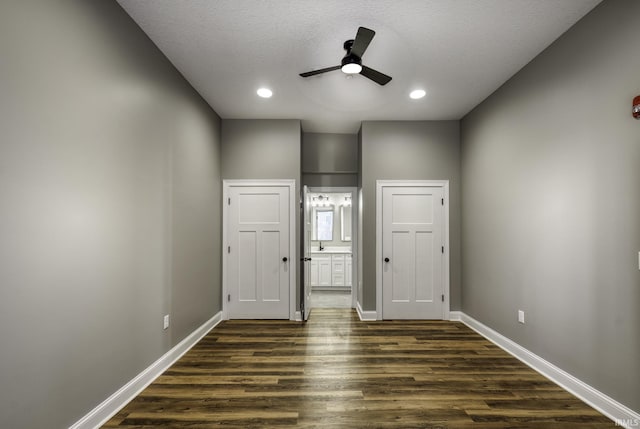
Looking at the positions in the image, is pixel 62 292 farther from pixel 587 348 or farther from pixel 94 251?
pixel 587 348

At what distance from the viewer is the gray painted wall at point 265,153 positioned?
4.35 metres

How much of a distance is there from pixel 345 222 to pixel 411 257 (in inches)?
124

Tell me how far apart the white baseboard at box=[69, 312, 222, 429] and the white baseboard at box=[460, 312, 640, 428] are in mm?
3298

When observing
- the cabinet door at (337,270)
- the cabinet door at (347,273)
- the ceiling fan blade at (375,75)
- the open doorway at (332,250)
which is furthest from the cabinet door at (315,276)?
the ceiling fan blade at (375,75)

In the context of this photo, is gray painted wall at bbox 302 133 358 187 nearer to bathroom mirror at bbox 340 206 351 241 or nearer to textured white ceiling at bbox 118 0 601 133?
textured white ceiling at bbox 118 0 601 133

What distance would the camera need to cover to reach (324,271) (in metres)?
6.78

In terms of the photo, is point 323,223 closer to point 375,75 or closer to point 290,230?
point 290,230

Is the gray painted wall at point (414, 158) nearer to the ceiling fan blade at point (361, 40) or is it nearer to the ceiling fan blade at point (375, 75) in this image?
the ceiling fan blade at point (375, 75)

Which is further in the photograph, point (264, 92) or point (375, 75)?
point (264, 92)

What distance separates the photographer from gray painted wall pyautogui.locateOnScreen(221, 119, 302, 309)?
435 cm

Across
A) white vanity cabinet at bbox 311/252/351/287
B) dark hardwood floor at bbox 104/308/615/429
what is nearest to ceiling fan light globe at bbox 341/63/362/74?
dark hardwood floor at bbox 104/308/615/429

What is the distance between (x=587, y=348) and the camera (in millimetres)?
2285

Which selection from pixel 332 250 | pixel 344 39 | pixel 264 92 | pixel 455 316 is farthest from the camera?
pixel 332 250

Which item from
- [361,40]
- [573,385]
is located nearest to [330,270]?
[573,385]
